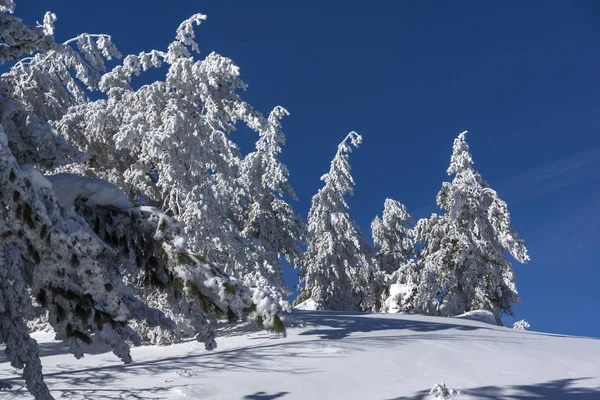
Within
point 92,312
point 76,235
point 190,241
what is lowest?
point 92,312

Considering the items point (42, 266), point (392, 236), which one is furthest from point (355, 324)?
point (392, 236)

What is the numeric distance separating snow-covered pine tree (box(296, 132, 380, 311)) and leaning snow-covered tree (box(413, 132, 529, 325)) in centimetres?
383

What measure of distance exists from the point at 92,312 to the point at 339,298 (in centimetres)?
2082

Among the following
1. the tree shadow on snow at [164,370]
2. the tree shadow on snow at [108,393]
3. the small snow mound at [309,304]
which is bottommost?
the tree shadow on snow at [108,393]

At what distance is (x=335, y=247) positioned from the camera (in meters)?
24.2

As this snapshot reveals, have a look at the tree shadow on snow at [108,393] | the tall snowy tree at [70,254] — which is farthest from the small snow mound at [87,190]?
the tree shadow on snow at [108,393]

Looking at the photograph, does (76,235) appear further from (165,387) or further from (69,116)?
(69,116)

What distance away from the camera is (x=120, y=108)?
13.3 meters

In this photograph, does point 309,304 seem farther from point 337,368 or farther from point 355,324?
point 337,368

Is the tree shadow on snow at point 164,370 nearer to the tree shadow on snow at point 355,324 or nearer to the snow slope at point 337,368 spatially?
the snow slope at point 337,368

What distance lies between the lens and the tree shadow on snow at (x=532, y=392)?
257 inches

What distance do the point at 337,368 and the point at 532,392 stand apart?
2.80 m

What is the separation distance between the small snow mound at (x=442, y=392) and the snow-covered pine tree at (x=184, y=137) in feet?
19.1

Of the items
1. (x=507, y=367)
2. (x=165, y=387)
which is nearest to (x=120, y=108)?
(x=165, y=387)
